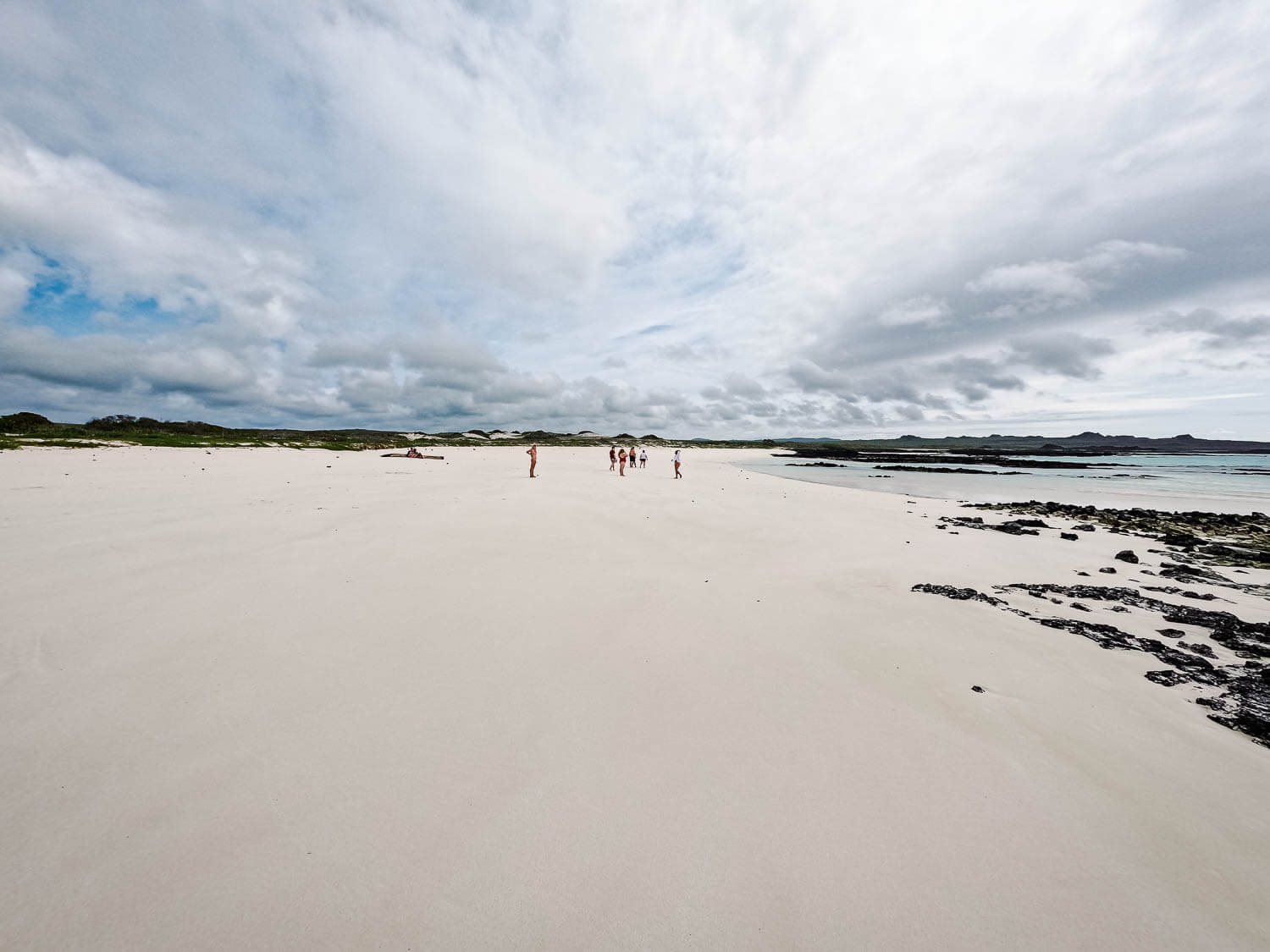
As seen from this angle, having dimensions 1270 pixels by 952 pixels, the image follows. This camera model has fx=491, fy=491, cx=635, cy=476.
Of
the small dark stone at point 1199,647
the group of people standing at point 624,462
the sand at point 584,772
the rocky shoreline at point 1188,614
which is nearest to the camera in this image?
the sand at point 584,772

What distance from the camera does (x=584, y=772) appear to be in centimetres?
305

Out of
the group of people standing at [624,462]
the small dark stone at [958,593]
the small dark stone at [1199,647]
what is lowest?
the small dark stone at [1199,647]

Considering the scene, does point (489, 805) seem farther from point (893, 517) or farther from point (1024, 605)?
point (893, 517)

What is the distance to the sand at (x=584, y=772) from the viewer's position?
2.19m

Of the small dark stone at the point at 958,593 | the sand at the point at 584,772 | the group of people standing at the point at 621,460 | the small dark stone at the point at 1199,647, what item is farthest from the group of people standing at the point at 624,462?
the small dark stone at the point at 1199,647

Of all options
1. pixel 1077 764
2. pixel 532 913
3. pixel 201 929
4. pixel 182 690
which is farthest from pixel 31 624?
pixel 1077 764

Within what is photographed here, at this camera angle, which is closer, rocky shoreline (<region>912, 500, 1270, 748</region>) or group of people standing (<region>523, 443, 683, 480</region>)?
rocky shoreline (<region>912, 500, 1270, 748</region>)

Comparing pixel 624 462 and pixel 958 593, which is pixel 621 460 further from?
pixel 958 593

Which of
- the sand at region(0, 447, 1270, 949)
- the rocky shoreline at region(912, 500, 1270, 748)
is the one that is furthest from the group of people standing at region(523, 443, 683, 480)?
the sand at region(0, 447, 1270, 949)

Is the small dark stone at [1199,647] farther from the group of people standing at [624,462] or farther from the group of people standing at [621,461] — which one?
the group of people standing at [624,462]

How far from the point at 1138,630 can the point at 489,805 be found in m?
7.43

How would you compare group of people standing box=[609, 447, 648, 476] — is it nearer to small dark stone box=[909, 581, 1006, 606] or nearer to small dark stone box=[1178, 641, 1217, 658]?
small dark stone box=[909, 581, 1006, 606]

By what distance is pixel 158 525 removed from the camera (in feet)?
28.4

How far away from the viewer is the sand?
2.19 metres
